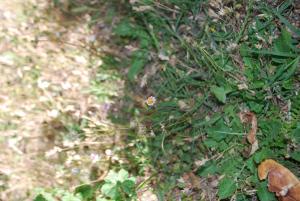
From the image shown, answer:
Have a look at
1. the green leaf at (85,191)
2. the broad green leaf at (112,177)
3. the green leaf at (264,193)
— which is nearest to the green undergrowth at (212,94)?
the green leaf at (264,193)

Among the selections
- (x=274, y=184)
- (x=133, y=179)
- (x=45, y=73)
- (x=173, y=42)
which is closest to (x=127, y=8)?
(x=173, y=42)

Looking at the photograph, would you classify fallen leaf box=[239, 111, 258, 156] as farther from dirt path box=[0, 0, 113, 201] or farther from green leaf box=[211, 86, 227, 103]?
dirt path box=[0, 0, 113, 201]

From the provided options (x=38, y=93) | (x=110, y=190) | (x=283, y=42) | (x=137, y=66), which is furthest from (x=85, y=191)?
(x=283, y=42)

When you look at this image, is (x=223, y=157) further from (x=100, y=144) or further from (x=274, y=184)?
(x=100, y=144)

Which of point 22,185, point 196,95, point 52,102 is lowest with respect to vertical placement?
point 22,185

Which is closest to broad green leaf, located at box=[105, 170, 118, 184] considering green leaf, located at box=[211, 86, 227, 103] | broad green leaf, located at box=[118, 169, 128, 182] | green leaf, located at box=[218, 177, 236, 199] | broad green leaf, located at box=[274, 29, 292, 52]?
broad green leaf, located at box=[118, 169, 128, 182]

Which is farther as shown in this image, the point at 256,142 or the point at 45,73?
the point at 45,73

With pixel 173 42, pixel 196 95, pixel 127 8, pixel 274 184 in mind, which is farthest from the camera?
pixel 127 8
